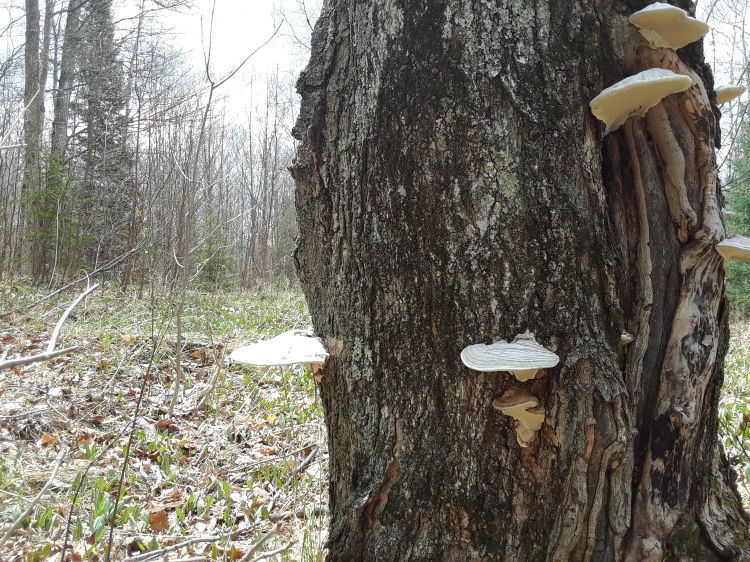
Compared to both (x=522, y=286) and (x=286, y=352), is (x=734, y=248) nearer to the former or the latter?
(x=522, y=286)

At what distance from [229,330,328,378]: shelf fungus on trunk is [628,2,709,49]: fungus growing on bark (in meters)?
1.34

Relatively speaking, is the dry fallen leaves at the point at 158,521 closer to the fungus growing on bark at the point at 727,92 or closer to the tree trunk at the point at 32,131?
the fungus growing on bark at the point at 727,92

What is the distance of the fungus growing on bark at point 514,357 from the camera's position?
1.19 meters

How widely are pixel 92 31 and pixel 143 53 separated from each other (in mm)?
4166

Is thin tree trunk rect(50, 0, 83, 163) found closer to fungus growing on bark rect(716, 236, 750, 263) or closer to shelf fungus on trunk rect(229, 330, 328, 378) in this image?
shelf fungus on trunk rect(229, 330, 328, 378)

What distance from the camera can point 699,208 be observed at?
5.09 feet

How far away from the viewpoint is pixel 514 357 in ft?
3.95

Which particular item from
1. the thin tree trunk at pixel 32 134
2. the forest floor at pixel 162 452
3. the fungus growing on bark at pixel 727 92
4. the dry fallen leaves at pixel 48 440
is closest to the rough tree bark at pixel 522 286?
the fungus growing on bark at pixel 727 92

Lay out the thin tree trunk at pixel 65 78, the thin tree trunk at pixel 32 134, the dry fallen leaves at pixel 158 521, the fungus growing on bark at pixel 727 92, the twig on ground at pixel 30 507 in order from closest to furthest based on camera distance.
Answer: the twig on ground at pixel 30 507 → the fungus growing on bark at pixel 727 92 → the dry fallen leaves at pixel 158 521 → the thin tree trunk at pixel 32 134 → the thin tree trunk at pixel 65 78

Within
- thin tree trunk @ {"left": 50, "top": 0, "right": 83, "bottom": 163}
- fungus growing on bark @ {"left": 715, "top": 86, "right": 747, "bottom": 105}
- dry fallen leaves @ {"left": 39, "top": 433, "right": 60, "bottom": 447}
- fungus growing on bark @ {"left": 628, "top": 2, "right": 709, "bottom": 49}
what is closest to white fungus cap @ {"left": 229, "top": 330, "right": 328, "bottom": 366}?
fungus growing on bark @ {"left": 628, "top": 2, "right": 709, "bottom": 49}

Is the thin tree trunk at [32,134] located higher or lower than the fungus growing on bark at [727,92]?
higher

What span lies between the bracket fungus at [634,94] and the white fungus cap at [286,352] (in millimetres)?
1082

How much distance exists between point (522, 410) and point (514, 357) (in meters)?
0.17

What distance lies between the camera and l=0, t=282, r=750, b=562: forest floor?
96.3 inches
